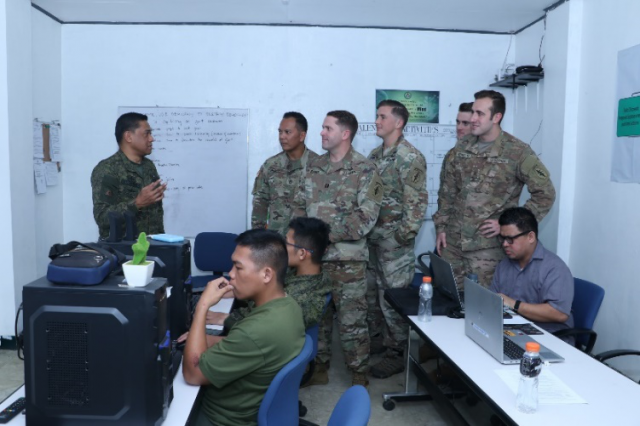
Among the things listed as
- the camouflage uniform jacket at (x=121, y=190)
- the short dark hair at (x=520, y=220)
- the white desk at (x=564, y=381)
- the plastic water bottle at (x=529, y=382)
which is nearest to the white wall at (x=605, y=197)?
the short dark hair at (x=520, y=220)

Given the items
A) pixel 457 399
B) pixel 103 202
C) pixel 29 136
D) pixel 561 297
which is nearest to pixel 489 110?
pixel 561 297

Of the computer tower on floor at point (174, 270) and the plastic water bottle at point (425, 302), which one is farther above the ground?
the computer tower on floor at point (174, 270)

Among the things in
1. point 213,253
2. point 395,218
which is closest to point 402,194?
point 395,218

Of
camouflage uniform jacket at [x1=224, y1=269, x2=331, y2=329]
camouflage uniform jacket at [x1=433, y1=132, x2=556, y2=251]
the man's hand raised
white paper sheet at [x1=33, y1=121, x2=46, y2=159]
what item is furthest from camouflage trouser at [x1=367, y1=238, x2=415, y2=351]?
white paper sheet at [x1=33, y1=121, x2=46, y2=159]

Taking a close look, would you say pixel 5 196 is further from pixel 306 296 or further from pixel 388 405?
pixel 388 405

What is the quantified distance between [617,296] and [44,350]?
10.2 feet

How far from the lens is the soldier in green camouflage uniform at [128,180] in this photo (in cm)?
295

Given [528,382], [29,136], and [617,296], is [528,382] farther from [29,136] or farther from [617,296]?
[29,136]

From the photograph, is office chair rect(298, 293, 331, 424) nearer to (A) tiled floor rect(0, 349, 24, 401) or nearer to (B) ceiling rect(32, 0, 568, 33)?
(A) tiled floor rect(0, 349, 24, 401)

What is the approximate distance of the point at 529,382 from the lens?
1.58 m

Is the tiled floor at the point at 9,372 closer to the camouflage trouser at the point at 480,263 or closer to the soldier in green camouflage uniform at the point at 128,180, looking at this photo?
the soldier in green camouflage uniform at the point at 128,180

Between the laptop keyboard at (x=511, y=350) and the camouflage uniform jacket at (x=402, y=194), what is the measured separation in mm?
1294

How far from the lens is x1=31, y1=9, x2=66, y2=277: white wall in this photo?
4.12 metres

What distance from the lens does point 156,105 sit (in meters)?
4.55
